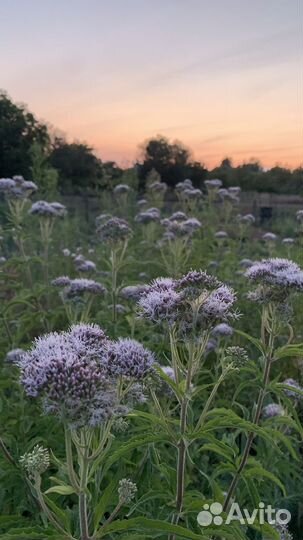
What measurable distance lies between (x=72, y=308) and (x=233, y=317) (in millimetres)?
3300

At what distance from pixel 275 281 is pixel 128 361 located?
4.19ft

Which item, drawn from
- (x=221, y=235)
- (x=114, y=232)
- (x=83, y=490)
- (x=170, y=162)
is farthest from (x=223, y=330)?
(x=170, y=162)

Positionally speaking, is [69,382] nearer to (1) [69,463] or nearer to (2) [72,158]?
(1) [69,463]

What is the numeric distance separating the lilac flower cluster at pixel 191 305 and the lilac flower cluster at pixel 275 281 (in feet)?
2.26

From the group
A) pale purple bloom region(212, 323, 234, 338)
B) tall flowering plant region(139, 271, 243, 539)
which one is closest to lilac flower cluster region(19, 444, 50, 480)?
tall flowering plant region(139, 271, 243, 539)

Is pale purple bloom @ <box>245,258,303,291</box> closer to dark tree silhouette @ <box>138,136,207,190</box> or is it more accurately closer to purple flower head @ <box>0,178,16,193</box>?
purple flower head @ <box>0,178,16,193</box>

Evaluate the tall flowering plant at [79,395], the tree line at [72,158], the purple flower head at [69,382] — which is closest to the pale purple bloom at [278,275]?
the tall flowering plant at [79,395]

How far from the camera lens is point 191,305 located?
101 inches

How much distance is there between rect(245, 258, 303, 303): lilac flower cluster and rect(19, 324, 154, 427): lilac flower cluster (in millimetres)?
1260

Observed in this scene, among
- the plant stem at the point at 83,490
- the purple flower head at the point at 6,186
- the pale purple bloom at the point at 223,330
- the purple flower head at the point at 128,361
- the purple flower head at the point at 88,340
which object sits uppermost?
the purple flower head at the point at 6,186

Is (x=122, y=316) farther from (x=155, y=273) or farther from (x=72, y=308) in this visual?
(x=155, y=273)

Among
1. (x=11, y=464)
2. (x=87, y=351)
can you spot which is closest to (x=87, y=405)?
(x=87, y=351)

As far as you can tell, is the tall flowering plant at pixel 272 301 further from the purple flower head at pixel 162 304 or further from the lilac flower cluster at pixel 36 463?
the lilac flower cluster at pixel 36 463

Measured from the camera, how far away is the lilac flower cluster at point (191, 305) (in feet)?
8.30
